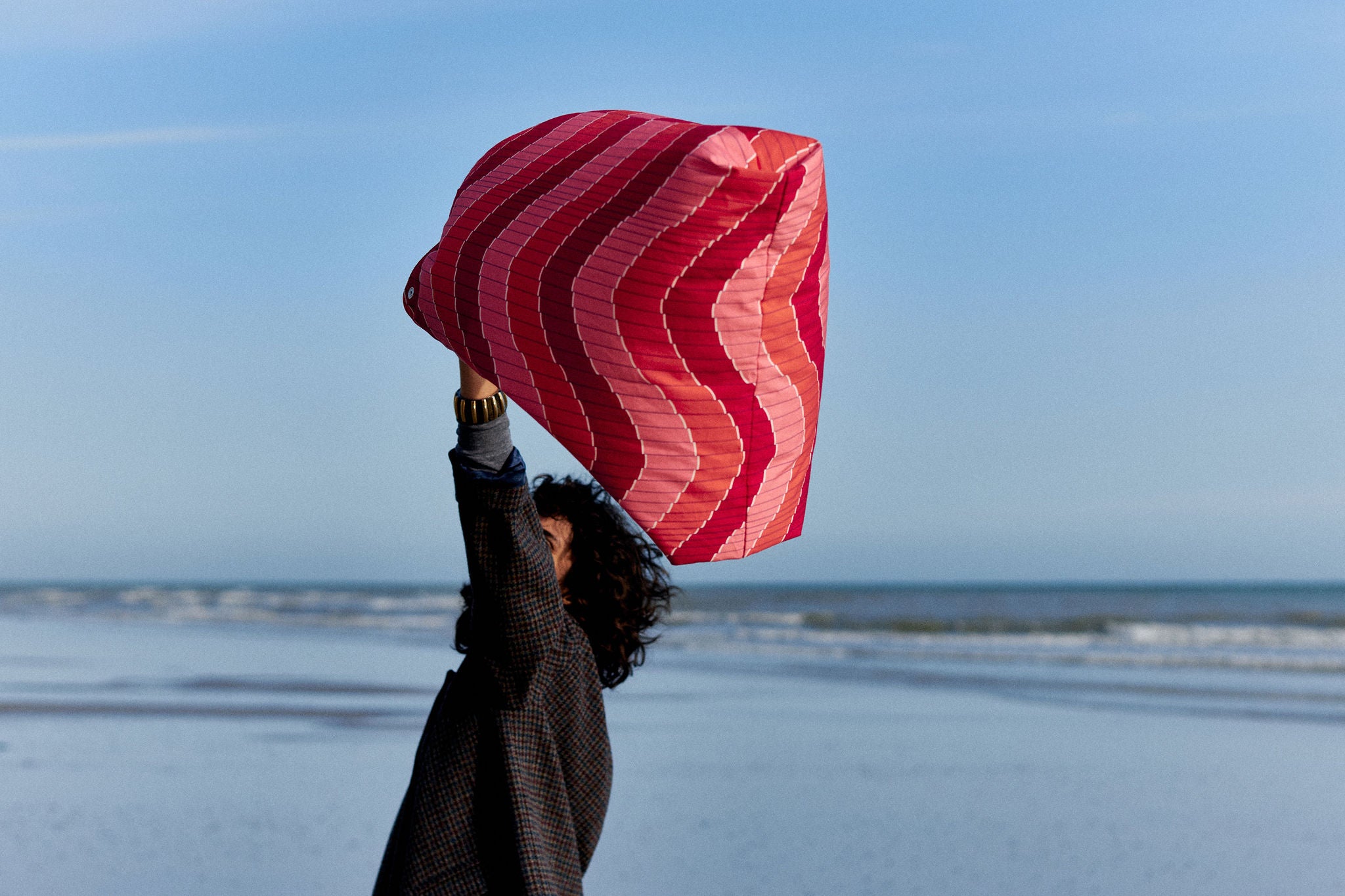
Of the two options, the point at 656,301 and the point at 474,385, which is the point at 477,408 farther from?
the point at 656,301

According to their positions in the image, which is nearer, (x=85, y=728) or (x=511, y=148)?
(x=511, y=148)

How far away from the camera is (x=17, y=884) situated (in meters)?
4.52

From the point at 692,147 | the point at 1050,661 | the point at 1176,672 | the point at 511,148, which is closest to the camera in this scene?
the point at 692,147

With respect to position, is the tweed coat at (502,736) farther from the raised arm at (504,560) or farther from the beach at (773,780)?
the beach at (773,780)

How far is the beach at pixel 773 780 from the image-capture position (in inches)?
182

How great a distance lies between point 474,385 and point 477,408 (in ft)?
0.17

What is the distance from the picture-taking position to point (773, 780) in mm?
5762

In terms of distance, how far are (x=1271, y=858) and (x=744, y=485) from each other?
156 inches

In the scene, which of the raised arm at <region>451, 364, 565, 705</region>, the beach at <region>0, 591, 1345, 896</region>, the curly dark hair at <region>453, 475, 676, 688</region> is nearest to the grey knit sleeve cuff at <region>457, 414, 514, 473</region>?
the raised arm at <region>451, 364, 565, 705</region>

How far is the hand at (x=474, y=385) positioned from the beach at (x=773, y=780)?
3104 millimetres

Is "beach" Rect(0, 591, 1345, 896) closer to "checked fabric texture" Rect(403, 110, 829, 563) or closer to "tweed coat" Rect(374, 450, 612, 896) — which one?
"tweed coat" Rect(374, 450, 612, 896)

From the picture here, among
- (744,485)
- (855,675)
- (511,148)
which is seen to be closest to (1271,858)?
(744,485)

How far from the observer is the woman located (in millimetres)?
1635

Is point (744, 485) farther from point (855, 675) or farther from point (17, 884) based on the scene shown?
point (855, 675)
